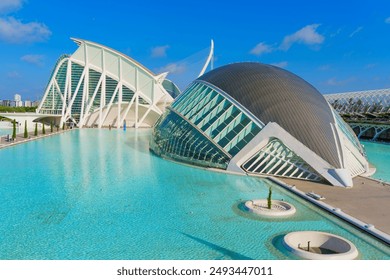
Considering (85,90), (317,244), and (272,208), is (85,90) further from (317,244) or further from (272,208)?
(317,244)

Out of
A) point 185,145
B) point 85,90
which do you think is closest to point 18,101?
point 85,90

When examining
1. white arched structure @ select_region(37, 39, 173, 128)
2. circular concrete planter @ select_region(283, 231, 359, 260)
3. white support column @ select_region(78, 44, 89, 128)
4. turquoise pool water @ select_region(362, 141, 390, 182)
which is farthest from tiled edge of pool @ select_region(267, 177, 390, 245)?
white support column @ select_region(78, 44, 89, 128)

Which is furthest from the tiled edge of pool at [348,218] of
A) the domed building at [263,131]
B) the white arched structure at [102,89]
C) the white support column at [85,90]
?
the white support column at [85,90]

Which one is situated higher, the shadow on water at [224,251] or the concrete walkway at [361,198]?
the concrete walkway at [361,198]

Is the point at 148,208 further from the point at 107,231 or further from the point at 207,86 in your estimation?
the point at 207,86

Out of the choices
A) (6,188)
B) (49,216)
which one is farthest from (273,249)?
(6,188)

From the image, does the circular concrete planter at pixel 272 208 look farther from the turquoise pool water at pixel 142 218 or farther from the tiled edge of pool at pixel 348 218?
the tiled edge of pool at pixel 348 218
